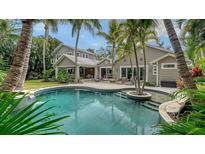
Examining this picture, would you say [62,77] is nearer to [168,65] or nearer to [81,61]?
[81,61]

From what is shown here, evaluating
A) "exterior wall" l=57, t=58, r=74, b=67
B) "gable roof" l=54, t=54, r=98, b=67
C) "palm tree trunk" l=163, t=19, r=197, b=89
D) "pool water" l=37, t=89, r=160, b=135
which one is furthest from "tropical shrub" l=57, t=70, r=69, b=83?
"palm tree trunk" l=163, t=19, r=197, b=89

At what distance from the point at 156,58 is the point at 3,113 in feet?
47.3

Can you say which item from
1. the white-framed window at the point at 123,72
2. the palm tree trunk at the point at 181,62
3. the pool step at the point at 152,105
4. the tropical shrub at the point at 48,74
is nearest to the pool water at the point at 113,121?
the pool step at the point at 152,105

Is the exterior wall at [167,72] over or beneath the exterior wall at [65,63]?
beneath

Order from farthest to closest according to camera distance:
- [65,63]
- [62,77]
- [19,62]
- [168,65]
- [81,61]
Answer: [81,61]
[65,63]
[62,77]
[168,65]
[19,62]

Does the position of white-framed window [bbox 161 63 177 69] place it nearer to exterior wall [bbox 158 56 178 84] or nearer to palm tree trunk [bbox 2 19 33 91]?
exterior wall [bbox 158 56 178 84]

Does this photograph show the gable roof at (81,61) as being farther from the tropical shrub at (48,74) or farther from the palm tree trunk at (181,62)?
the palm tree trunk at (181,62)

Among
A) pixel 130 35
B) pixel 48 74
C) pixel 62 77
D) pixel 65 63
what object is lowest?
pixel 62 77

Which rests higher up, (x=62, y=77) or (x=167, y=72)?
(x=167, y=72)

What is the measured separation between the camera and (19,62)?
344cm

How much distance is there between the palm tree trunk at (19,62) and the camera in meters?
3.19

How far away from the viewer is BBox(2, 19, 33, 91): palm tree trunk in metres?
3.19

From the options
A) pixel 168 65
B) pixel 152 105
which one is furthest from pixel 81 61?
pixel 152 105
